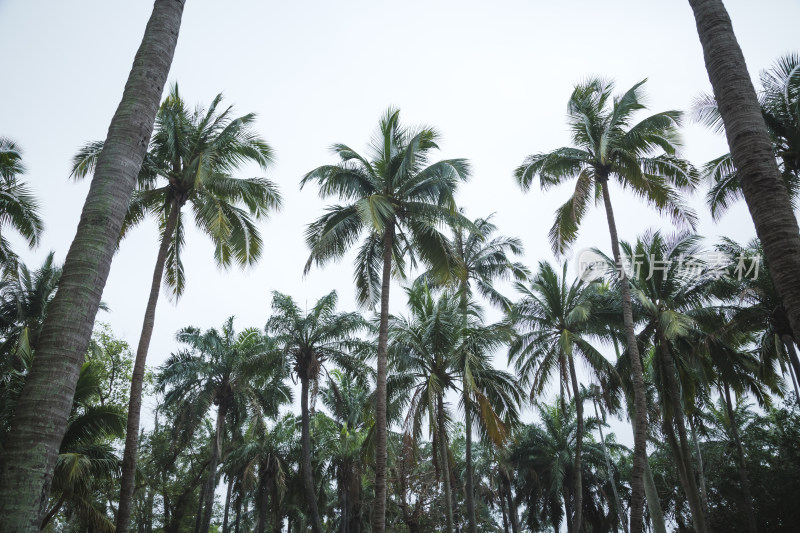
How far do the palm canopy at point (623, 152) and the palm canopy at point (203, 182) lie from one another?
9.02 m

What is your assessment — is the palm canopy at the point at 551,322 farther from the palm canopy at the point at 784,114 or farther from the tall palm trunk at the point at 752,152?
the tall palm trunk at the point at 752,152

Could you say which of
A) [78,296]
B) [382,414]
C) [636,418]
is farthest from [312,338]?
[78,296]

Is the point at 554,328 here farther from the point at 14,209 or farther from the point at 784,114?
the point at 14,209

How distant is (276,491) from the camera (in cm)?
3027

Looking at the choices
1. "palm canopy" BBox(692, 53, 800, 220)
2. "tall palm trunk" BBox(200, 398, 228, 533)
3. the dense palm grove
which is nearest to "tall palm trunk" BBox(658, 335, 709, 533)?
the dense palm grove

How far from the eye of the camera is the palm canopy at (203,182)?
1448 centimetres

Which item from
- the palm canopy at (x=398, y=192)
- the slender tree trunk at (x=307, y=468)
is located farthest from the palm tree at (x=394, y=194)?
the slender tree trunk at (x=307, y=468)

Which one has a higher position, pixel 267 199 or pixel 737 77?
pixel 267 199

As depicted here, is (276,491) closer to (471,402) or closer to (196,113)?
(471,402)

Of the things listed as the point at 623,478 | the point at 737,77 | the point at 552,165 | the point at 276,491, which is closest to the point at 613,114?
the point at 552,165

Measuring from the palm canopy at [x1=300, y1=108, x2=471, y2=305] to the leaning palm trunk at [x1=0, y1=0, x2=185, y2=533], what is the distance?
10.1 m

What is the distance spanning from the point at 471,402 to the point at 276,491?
17.7 m

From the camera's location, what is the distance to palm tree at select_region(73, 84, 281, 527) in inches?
562

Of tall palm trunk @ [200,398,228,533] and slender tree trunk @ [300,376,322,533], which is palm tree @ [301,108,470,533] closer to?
slender tree trunk @ [300,376,322,533]
